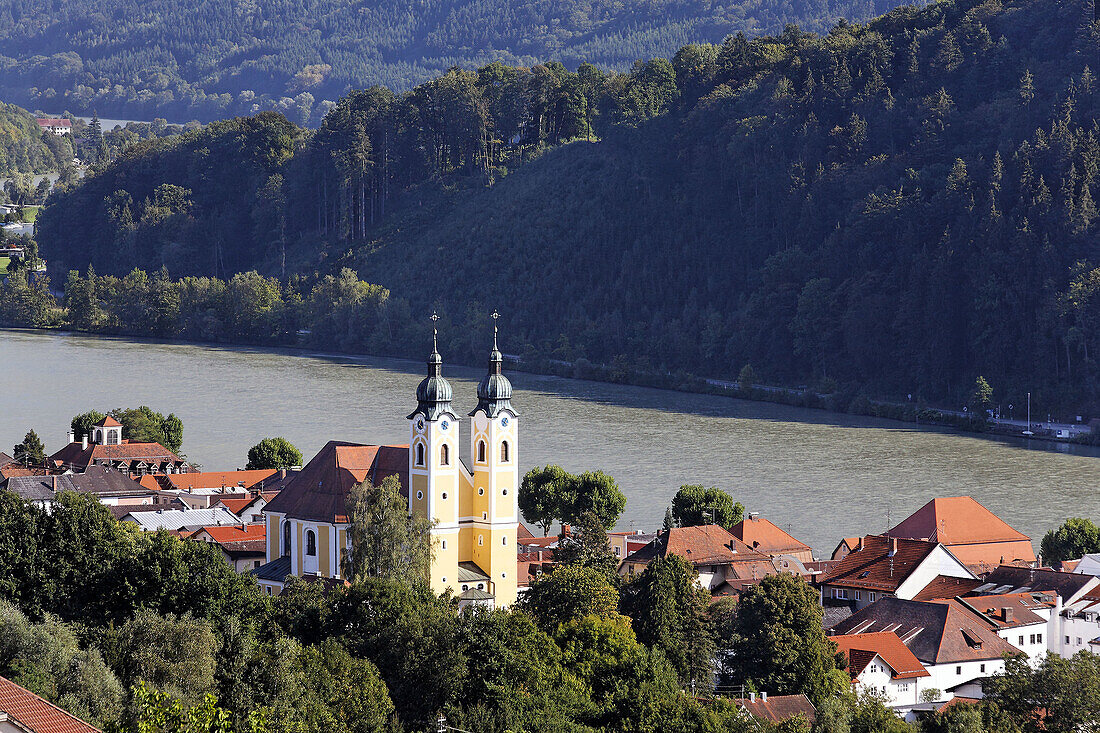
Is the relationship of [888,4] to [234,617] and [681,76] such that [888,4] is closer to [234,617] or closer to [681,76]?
[681,76]

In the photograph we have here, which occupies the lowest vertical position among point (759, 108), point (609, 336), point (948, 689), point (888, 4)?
point (948, 689)

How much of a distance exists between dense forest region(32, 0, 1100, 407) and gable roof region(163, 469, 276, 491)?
27362 mm

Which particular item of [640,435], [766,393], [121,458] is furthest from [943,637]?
[766,393]

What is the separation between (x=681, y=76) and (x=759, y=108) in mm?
9304

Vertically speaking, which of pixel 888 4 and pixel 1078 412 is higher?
pixel 888 4

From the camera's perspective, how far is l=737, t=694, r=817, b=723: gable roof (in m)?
23.7

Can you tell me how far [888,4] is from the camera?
16000 centimetres

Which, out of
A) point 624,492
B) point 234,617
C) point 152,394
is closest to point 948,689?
point 234,617

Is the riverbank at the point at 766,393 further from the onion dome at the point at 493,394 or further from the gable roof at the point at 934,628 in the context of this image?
the onion dome at the point at 493,394

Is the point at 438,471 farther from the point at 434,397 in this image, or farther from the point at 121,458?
the point at 121,458

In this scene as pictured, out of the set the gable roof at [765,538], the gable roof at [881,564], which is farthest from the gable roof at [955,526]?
the gable roof at [765,538]

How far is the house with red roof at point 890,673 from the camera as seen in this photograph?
26594mm

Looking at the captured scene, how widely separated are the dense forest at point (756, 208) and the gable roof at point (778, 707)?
127 feet

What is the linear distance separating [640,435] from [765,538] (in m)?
18.8
